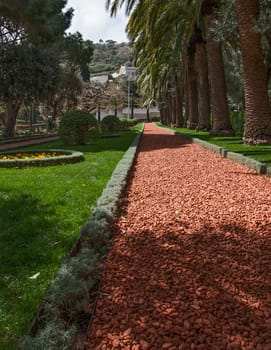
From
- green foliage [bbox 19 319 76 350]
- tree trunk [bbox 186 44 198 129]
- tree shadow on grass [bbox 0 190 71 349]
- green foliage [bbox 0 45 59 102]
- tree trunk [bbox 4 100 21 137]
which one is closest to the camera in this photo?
green foliage [bbox 19 319 76 350]

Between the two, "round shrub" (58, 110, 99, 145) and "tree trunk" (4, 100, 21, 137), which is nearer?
"round shrub" (58, 110, 99, 145)

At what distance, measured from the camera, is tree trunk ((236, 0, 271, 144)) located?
11.8m

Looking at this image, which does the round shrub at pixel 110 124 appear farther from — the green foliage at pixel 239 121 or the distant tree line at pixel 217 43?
the green foliage at pixel 239 121

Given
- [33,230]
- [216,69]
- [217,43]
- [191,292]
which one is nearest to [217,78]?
[216,69]

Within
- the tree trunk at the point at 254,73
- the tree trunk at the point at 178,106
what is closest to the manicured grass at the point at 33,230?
the tree trunk at the point at 254,73

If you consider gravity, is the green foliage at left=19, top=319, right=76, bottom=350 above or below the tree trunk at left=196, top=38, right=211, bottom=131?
below

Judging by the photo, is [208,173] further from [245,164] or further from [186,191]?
[186,191]

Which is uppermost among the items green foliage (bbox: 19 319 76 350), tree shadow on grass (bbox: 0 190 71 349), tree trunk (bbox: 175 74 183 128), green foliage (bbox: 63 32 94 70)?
green foliage (bbox: 63 32 94 70)

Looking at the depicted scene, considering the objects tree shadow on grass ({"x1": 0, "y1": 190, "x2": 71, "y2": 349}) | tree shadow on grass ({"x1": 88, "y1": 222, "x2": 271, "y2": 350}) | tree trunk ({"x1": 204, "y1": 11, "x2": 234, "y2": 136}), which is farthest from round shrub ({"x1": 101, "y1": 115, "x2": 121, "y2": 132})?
tree shadow on grass ({"x1": 88, "y1": 222, "x2": 271, "y2": 350})

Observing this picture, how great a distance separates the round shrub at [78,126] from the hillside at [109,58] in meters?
143

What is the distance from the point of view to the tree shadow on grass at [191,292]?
2334 millimetres

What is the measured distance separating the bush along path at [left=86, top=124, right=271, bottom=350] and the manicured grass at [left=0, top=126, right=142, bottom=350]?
47cm

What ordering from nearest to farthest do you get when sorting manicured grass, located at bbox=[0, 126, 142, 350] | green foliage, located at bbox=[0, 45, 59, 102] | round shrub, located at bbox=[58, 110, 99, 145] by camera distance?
manicured grass, located at bbox=[0, 126, 142, 350] < round shrub, located at bbox=[58, 110, 99, 145] < green foliage, located at bbox=[0, 45, 59, 102]

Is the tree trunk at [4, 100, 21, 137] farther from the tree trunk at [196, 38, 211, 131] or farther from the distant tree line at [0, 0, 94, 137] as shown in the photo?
the tree trunk at [196, 38, 211, 131]
